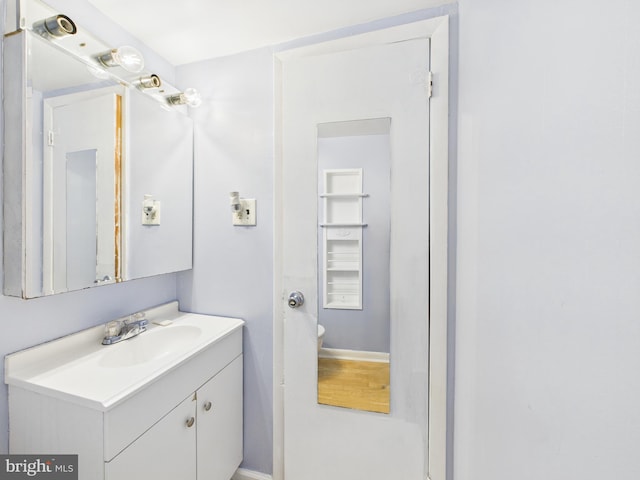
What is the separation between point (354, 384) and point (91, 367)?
3.30 ft

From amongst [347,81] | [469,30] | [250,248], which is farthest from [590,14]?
[250,248]

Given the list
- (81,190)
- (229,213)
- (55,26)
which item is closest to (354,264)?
(229,213)

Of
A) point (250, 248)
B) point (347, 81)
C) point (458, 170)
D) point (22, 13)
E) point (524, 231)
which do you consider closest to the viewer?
point (524, 231)

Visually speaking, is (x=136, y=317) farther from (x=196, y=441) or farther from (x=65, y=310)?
(x=196, y=441)

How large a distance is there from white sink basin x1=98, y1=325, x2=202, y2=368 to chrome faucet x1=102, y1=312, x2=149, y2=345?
22mm

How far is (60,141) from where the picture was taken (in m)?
0.92

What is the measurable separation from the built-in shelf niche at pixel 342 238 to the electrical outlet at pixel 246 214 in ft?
1.22

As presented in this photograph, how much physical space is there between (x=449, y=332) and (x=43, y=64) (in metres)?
1.74

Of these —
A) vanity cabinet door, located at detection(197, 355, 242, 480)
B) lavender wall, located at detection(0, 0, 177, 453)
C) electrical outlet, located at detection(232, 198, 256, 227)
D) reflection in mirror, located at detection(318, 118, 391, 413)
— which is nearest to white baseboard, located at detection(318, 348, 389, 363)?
reflection in mirror, located at detection(318, 118, 391, 413)

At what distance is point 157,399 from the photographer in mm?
888

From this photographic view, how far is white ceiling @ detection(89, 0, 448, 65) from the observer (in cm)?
106

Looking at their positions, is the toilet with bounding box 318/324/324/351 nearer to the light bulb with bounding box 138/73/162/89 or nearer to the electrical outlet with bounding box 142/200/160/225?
the electrical outlet with bounding box 142/200/160/225

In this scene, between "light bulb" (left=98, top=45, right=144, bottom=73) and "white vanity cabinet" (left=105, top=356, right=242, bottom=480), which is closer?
"white vanity cabinet" (left=105, top=356, right=242, bottom=480)

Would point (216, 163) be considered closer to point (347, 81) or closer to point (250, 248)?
point (250, 248)
